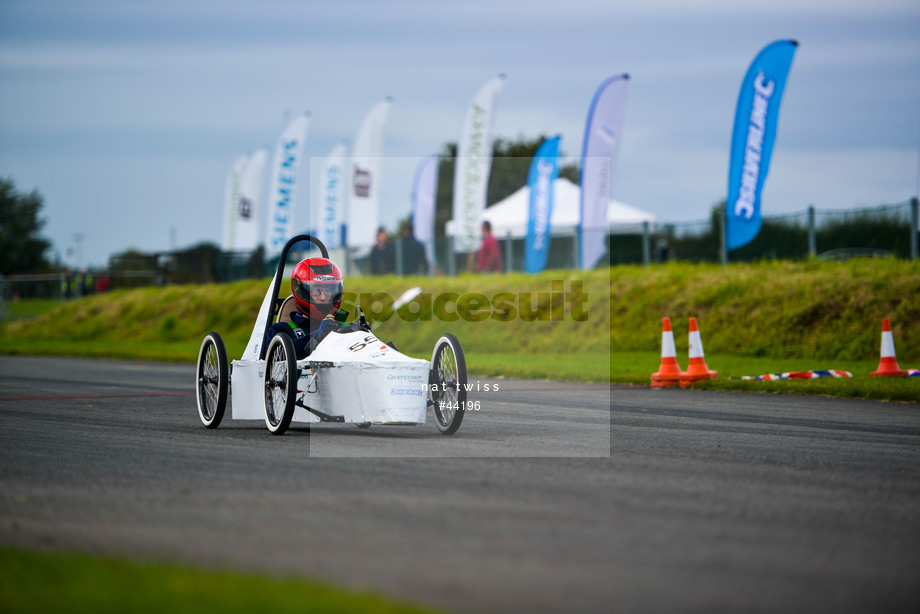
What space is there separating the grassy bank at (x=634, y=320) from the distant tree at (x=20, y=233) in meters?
54.7

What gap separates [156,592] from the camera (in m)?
3.98

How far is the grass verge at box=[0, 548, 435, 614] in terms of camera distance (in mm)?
3826

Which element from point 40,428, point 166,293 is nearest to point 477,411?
point 40,428

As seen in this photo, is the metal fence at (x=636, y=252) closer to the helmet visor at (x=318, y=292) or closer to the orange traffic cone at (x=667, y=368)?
the orange traffic cone at (x=667, y=368)

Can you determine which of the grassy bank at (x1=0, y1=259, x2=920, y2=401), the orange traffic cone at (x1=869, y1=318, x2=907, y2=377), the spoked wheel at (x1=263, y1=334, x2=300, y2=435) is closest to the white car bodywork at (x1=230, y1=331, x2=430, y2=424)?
the spoked wheel at (x1=263, y1=334, x2=300, y2=435)

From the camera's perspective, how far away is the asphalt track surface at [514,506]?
4324 mm

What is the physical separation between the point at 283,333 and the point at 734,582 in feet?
19.1

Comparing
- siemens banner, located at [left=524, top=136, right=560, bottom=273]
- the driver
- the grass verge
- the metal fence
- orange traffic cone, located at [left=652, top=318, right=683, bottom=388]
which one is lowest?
the grass verge

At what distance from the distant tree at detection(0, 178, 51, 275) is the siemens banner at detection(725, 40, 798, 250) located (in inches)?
2765

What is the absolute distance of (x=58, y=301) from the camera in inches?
1561

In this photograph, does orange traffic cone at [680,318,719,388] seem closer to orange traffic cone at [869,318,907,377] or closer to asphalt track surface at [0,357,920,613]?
orange traffic cone at [869,318,907,377]

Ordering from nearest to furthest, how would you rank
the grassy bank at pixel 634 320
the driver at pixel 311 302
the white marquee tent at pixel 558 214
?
the driver at pixel 311 302, the grassy bank at pixel 634 320, the white marquee tent at pixel 558 214

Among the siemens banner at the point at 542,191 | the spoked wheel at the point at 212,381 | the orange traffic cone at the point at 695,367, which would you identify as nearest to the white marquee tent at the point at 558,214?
the siemens banner at the point at 542,191

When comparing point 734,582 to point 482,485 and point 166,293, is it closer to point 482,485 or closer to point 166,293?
point 482,485
